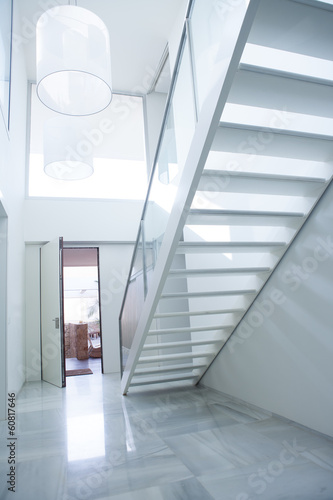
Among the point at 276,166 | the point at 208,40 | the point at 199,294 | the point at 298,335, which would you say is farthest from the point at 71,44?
the point at 298,335

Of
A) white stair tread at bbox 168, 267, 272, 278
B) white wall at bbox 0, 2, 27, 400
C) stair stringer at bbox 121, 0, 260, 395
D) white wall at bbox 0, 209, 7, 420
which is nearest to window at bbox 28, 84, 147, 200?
white wall at bbox 0, 2, 27, 400

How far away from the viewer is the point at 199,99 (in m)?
2.49

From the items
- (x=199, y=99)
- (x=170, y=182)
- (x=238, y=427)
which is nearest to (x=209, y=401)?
(x=238, y=427)

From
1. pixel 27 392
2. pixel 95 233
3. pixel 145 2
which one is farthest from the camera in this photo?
pixel 95 233

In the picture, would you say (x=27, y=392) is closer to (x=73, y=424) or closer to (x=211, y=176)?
(x=73, y=424)

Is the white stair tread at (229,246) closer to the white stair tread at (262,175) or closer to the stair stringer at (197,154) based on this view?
the stair stringer at (197,154)

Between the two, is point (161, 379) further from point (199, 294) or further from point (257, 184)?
point (257, 184)

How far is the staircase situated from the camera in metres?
1.94

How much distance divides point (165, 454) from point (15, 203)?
4015mm

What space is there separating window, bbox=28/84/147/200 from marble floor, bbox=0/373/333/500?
413cm

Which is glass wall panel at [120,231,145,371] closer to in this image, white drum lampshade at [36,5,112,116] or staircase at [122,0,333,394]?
staircase at [122,0,333,394]

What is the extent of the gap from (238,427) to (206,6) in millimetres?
3338

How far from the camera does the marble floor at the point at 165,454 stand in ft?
6.91

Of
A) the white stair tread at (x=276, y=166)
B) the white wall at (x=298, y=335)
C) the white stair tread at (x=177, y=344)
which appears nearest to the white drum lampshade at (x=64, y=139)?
the white stair tread at (x=276, y=166)
